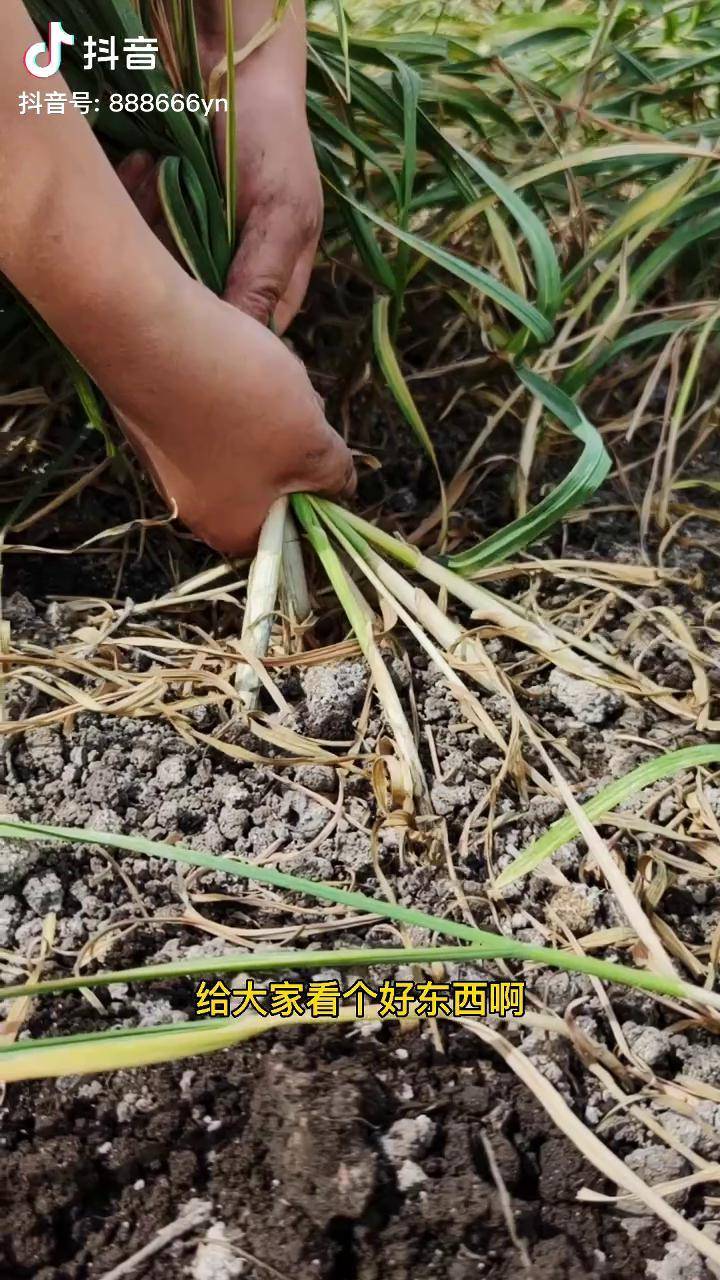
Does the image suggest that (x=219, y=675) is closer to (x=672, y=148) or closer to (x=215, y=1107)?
(x=215, y=1107)

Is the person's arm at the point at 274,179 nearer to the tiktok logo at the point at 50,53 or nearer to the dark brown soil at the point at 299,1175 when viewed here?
the tiktok logo at the point at 50,53

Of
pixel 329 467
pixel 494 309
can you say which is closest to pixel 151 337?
pixel 329 467

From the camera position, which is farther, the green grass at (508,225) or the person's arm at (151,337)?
the green grass at (508,225)

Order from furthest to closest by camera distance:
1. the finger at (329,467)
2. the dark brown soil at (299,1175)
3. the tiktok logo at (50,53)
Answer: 1. the finger at (329,467)
2. the tiktok logo at (50,53)
3. the dark brown soil at (299,1175)

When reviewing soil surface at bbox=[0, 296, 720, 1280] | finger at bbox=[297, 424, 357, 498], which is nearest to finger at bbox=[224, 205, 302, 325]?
finger at bbox=[297, 424, 357, 498]

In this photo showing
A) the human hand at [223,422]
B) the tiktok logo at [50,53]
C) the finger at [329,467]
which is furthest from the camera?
the finger at [329,467]

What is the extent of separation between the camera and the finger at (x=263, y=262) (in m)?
0.93

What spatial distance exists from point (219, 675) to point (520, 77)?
768 millimetres

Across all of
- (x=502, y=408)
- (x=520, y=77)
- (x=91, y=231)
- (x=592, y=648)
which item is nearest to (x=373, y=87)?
(x=520, y=77)

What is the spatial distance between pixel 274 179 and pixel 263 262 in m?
0.08
